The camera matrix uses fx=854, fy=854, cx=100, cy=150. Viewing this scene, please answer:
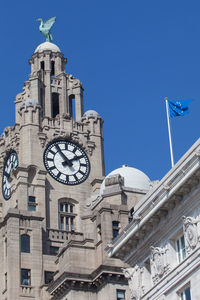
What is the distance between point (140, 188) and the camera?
86.7 meters

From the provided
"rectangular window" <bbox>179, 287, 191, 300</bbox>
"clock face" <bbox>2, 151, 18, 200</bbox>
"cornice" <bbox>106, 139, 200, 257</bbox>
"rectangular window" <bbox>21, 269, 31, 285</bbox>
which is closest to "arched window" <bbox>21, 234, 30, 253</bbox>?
"rectangular window" <bbox>21, 269, 31, 285</bbox>

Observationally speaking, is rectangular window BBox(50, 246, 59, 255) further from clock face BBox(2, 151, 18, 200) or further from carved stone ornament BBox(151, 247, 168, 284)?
carved stone ornament BBox(151, 247, 168, 284)

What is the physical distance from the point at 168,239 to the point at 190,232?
123 inches

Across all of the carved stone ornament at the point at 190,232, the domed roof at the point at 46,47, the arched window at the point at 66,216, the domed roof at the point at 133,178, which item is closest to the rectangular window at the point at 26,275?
the arched window at the point at 66,216

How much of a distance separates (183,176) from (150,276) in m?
7.90

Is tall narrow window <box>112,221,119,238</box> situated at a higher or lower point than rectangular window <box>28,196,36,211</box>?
lower

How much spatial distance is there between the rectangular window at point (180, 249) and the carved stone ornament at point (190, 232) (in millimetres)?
1352

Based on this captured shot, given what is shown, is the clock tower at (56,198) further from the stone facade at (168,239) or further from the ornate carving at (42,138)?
the stone facade at (168,239)

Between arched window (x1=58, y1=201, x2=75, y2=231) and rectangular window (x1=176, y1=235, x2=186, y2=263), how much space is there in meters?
45.0

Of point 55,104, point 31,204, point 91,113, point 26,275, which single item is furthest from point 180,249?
point 55,104

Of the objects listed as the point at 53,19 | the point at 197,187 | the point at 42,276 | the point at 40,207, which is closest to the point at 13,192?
the point at 40,207

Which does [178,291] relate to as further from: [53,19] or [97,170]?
[53,19]

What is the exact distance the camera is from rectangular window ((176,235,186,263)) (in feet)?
154

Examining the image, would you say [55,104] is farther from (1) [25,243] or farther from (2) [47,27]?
(1) [25,243]
